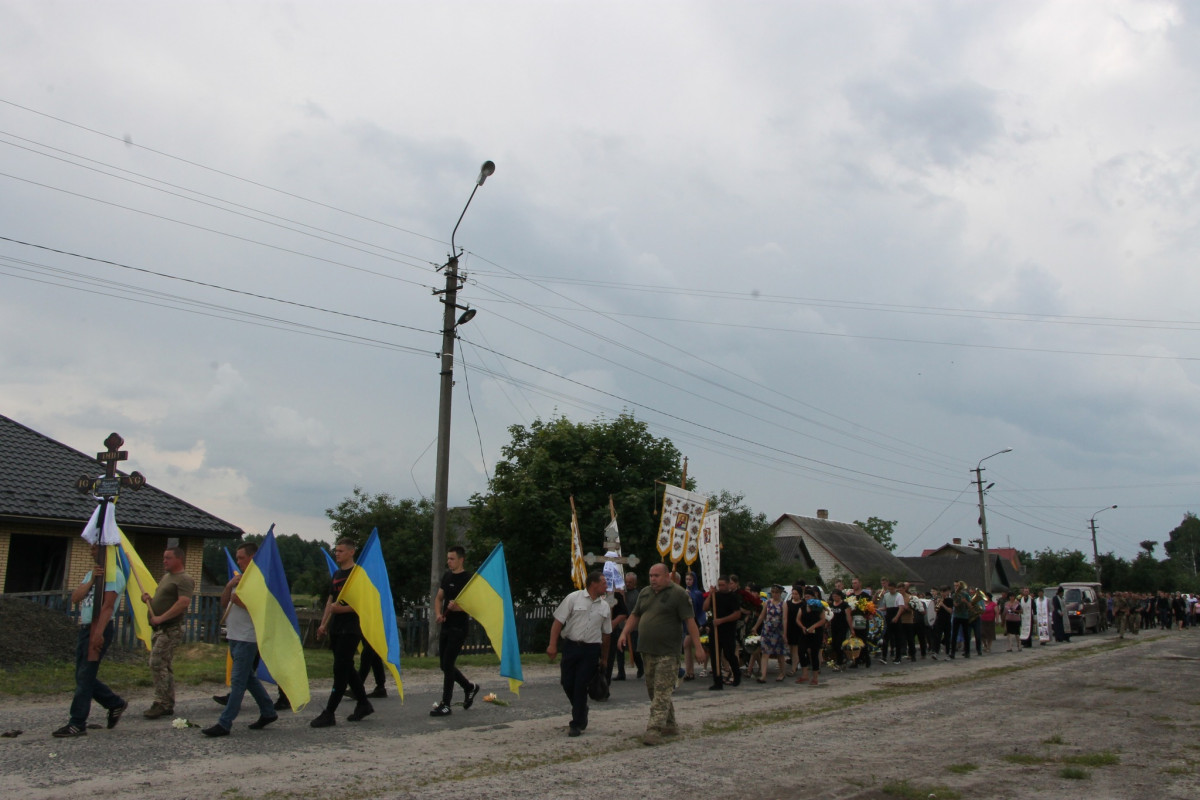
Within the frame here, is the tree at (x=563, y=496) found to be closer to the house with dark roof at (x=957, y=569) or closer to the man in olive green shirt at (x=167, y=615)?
the man in olive green shirt at (x=167, y=615)

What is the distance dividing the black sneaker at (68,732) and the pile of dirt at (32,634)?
4.78m

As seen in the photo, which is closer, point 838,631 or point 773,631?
point 773,631

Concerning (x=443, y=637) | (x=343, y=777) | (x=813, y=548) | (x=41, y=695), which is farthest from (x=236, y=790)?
(x=813, y=548)

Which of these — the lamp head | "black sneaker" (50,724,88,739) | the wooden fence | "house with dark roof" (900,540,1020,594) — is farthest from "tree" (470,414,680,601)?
"house with dark roof" (900,540,1020,594)

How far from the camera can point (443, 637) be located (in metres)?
9.97

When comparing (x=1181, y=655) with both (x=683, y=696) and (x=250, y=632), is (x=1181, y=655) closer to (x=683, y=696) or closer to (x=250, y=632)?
(x=683, y=696)

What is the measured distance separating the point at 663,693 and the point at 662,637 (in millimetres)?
538

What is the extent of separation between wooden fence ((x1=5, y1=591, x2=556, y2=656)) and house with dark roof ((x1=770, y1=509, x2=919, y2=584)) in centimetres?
4223

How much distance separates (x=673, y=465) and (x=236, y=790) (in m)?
24.3

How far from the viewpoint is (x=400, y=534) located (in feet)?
120

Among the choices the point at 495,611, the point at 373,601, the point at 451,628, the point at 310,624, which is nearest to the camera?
the point at 373,601

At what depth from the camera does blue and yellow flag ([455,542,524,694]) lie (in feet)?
32.8

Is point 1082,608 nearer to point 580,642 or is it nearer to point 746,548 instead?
point 746,548

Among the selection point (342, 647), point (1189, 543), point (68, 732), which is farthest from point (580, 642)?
point (1189, 543)
